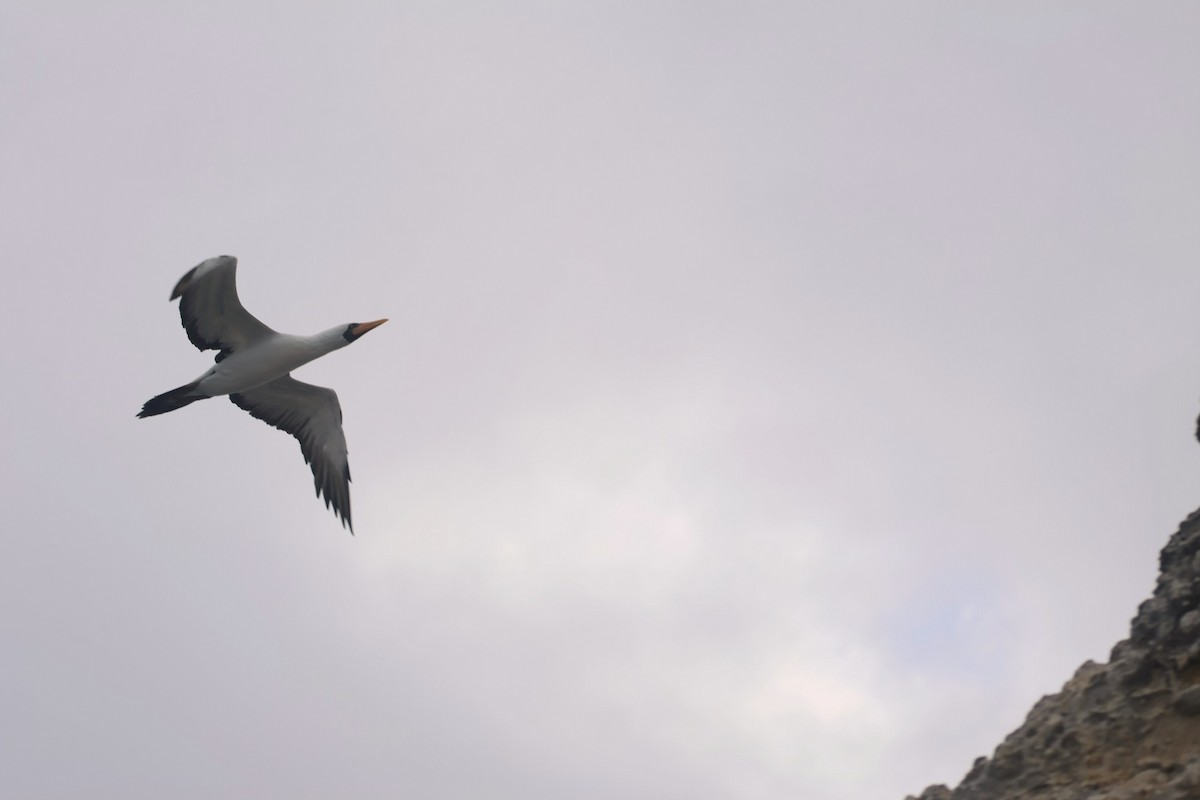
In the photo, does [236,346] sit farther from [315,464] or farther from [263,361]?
[315,464]

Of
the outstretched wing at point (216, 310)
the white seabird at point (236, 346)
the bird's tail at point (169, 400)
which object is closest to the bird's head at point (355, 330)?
the white seabird at point (236, 346)

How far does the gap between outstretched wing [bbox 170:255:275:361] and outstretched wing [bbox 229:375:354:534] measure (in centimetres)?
150

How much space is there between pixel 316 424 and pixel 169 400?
296 centimetres

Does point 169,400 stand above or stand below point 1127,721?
above

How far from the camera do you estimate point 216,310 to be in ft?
58.9

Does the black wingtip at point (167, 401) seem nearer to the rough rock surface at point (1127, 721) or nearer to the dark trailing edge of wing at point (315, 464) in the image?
the dark trailing edge of wing at point (315, 464)

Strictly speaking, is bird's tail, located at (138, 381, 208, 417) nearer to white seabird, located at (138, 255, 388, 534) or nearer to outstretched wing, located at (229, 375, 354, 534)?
white seabird, located at (138, 255, 388, 534)

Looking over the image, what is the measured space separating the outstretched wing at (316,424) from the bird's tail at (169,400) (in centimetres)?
171

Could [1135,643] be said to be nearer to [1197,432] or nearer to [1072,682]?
[1072,682]

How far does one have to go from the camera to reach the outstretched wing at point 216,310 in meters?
17.2

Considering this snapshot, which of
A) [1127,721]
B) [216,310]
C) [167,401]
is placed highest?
[216,310]

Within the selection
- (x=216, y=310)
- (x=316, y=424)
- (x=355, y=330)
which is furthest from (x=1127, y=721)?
(x=316, y=424)

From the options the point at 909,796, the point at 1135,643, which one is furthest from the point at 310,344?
the point at 1135,643

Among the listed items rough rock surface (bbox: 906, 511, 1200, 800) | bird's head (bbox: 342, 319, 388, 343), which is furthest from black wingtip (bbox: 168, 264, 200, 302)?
rough rock surface (bbox: 906, 511, 1200, 800)
